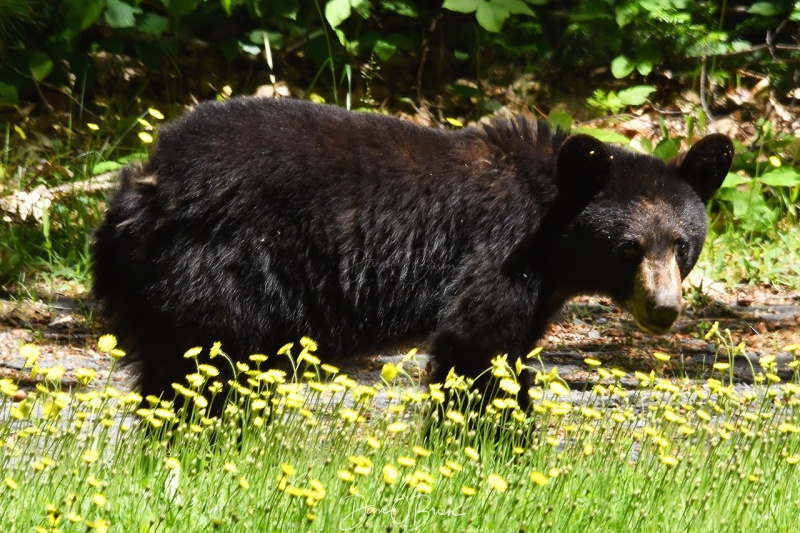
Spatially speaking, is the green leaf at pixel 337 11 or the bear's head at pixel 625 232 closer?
the bear's head at pixel 625 232

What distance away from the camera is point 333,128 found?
4926 millimetres

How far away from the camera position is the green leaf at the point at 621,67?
9102 millimetres

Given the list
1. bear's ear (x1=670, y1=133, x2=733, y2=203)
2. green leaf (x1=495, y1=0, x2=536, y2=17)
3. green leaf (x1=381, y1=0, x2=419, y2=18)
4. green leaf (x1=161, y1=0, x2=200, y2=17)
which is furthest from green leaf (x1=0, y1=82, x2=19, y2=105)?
bear's ear (x1=670, y1=133, x2=733, y2=203)

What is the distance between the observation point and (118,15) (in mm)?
7883

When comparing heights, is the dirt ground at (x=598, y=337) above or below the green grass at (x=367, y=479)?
below

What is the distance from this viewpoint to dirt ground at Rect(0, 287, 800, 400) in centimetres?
595

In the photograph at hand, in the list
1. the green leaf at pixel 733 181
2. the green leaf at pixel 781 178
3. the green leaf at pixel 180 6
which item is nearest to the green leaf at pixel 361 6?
the green leaf at pixel 180 6

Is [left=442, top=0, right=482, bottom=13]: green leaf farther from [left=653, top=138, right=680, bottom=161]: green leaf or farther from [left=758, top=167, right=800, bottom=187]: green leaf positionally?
[left=758, top=167, right=800, bottom=187]: green leaf

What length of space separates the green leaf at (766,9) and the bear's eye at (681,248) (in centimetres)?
505

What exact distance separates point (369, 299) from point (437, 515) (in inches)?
69.3

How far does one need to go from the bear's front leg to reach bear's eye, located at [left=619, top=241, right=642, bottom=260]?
1.49ft

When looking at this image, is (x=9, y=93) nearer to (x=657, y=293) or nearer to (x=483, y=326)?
(x=483, y=326)

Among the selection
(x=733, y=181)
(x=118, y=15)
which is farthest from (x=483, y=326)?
(x=118, y=15)

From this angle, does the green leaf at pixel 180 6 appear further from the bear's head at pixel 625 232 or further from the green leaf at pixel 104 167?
the bear's head at pixel 625 232
